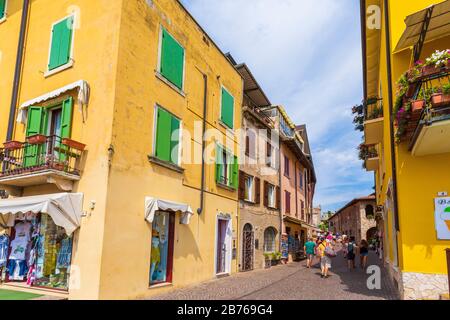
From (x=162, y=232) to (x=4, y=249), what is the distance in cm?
471

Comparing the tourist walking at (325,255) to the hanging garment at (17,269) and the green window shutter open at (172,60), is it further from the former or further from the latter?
the hanging garment at (17,269)

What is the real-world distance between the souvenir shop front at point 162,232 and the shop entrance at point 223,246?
3303 millimetres

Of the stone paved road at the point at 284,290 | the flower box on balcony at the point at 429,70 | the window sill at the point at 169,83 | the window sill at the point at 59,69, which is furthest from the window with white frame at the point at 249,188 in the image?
the flower box on balcony at the point at 429,70

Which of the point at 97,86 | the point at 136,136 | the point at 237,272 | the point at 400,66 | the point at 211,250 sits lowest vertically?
the point at 237,272

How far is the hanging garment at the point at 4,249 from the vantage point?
10008 mm

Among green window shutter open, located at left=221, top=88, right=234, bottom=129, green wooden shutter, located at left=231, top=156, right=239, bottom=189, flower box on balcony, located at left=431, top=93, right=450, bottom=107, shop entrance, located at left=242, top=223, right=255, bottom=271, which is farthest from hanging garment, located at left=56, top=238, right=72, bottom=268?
flower box on balcony, located at left=431, top=93, right=450, bottom=107

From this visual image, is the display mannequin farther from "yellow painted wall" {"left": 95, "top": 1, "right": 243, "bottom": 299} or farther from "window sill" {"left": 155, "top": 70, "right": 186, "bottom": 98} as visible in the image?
"window sill" {"left": 155, "top": 70, "right": 186, "bottom": 98}

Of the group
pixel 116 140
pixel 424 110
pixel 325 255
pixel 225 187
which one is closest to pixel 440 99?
pixel 424 110

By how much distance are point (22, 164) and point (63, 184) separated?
182 centimetres

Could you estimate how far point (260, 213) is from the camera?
1806 centimetres
